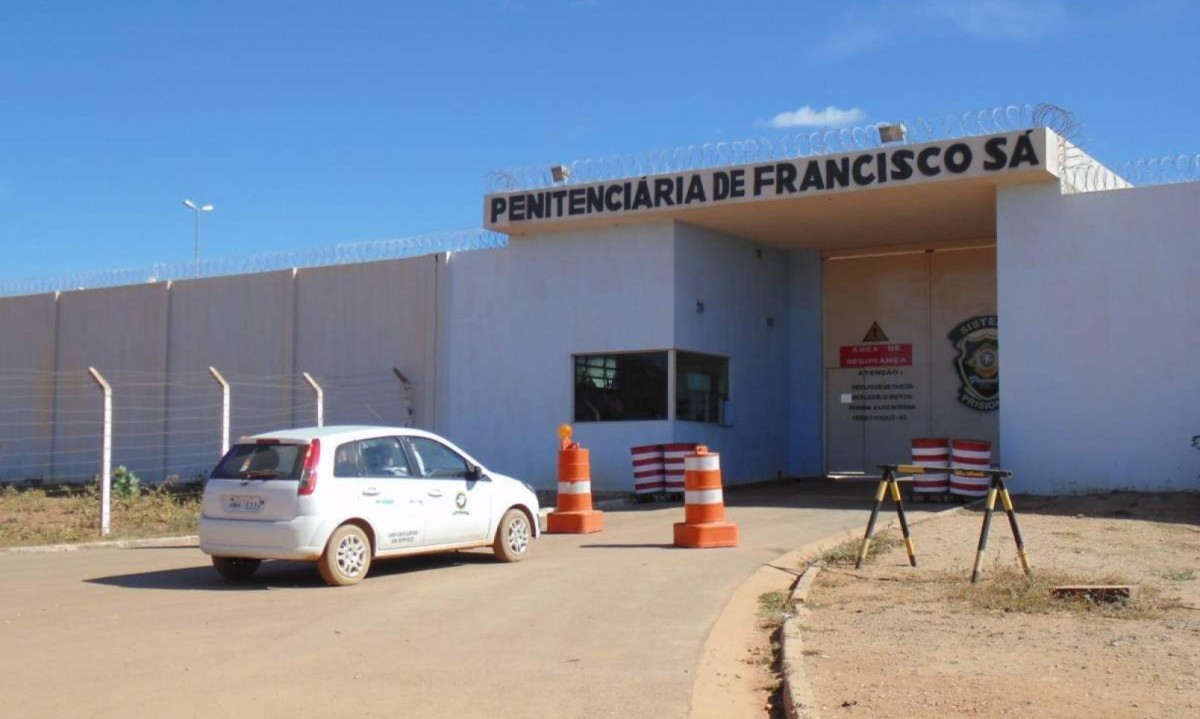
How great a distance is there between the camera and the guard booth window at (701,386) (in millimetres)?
24047

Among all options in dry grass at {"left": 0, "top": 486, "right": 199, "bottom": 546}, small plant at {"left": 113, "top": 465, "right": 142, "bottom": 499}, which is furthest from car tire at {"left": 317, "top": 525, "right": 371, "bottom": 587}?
small plant at {"left": 113, "top": 465, "right": 142, "bottom": 499}

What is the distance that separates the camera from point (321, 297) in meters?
27.9

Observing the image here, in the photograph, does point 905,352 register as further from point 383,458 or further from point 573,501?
point 383,458

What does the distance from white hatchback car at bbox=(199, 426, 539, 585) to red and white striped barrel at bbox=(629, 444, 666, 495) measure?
938 centimetres

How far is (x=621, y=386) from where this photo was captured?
80.0ft

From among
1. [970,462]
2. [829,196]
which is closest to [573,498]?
[970,462]

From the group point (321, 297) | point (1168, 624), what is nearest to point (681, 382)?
point (321, 297)

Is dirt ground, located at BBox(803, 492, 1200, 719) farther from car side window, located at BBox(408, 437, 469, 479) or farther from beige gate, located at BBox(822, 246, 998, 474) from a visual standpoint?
beige gate, located at BBox(822, 246, 998, 474)

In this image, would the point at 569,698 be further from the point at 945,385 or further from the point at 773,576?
the point at 945,385

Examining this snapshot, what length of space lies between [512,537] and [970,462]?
9.93 metres

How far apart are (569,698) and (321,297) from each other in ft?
72.4

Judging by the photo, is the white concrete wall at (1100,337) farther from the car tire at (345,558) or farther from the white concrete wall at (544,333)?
the car tire at (345,558)

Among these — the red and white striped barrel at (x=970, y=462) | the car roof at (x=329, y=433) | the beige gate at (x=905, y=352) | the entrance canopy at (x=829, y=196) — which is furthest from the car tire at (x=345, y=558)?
the beige gate at (x=905, y=352)

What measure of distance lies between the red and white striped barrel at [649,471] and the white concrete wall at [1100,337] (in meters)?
5.94
